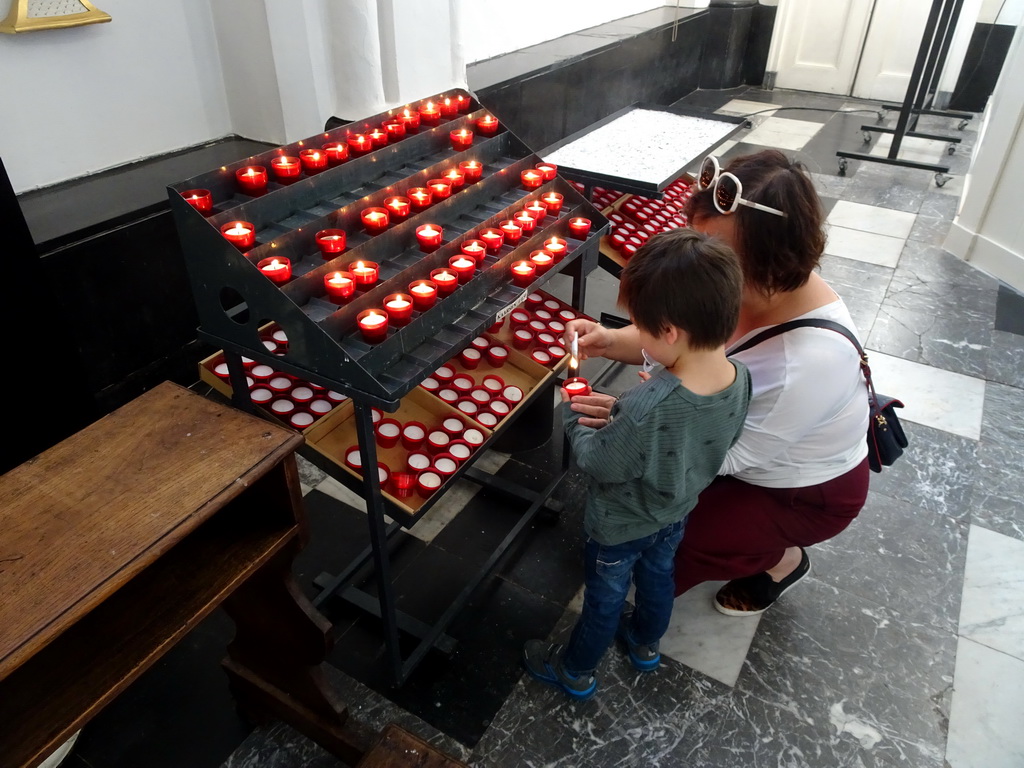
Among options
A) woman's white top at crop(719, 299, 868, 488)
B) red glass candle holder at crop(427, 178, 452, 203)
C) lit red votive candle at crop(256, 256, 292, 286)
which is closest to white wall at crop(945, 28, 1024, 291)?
woman's white top at crop(719, 299, 868, 488)

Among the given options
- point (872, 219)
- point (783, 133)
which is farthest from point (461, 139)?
point (783, 133)

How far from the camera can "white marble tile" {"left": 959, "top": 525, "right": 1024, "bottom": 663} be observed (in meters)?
2.17

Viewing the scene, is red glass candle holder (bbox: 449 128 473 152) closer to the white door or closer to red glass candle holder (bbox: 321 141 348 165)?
red glass candle holder (bbox: 321 141 348 165)

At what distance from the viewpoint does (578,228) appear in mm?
2055

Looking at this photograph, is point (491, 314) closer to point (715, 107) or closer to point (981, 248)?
point (981, 248)

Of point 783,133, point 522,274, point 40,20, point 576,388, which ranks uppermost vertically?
point 40,20

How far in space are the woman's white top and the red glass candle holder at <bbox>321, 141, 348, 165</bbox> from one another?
45.1 inches

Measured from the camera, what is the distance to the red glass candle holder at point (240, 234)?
5.01 feet

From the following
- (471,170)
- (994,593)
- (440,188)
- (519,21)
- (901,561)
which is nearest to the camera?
(440,188)

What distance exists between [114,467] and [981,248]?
4.86m

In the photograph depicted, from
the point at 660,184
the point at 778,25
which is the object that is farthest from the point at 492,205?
the point at 778,25

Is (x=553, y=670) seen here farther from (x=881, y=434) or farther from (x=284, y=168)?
(x=284, y=168)

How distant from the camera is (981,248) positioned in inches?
175

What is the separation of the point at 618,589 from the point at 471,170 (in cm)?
119
